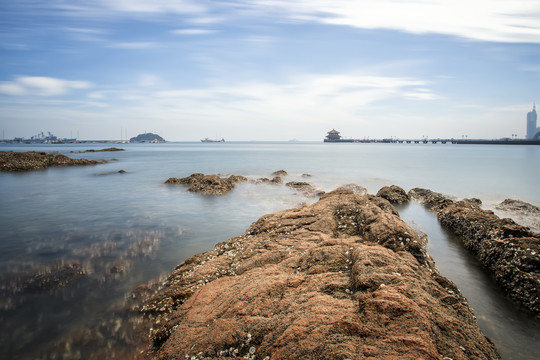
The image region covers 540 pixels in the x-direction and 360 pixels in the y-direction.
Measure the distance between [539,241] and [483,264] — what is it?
1757mm

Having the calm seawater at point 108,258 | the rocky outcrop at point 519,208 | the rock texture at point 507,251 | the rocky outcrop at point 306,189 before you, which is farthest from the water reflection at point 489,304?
the rocky outcrop at point 306,189

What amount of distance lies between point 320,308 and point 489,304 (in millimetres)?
6205

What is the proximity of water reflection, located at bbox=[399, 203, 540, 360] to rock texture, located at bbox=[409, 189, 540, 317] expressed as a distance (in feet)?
0.87

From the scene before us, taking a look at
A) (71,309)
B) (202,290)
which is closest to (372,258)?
(202,290)

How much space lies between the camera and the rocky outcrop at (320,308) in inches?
140

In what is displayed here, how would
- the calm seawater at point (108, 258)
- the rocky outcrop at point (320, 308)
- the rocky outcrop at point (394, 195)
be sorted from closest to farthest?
the rocky outcrop at point (320, 308) < the calm seawater at point (108, 258) < the rocky outcrop at point (394, 195)

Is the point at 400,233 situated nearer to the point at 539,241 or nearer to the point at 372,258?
the point at 372,258

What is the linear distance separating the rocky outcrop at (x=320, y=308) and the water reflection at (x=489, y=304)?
165 centimetres

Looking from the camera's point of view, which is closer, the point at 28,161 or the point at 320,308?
the point at 320,308

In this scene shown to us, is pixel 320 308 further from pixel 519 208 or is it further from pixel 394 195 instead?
pixel 519 208

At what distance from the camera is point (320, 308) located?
4.17m

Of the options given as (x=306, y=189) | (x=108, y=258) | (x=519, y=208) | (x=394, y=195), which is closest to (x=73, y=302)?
(x=108, y=258)

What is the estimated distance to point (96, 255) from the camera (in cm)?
1012

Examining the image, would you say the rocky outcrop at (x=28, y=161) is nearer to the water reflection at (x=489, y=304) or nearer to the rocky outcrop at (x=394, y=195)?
the rocky outcrop at (x=394, y=195)
